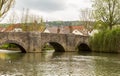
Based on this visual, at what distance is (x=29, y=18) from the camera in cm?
7988

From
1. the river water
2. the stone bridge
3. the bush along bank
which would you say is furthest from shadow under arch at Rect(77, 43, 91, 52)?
the river water

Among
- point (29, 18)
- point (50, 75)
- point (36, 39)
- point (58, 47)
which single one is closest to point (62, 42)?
point (58, 47)

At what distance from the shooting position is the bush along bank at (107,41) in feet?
164

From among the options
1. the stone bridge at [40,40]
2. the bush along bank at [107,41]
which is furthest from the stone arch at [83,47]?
the bush along bank at [107,41]

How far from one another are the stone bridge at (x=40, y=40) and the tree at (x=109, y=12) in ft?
14.8

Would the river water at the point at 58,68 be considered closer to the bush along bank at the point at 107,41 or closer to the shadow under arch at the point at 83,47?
the bush along bank at the point at 107,41

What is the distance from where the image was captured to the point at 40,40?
48562 millimetres

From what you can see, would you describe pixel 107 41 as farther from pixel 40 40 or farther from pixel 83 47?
pixel 40 40

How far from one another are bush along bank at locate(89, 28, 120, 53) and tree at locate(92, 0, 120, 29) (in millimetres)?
4755

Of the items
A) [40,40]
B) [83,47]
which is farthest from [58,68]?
[83,47]

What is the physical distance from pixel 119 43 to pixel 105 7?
33.4 ft

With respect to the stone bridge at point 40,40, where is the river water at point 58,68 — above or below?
below

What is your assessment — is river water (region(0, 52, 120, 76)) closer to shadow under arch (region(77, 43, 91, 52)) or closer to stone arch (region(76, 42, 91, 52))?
stone arch (region(76, 42, 91, 52))

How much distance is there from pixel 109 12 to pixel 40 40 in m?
16.0
